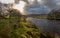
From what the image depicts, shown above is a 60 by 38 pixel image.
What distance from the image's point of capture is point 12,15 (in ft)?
7.95

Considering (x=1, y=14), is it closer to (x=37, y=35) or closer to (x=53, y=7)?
(x=37, y=35)

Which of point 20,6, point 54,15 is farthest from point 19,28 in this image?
point 54,15

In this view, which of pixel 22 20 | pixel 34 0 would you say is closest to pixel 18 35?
pixel 22 20

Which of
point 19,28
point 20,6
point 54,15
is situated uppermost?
point 20,6

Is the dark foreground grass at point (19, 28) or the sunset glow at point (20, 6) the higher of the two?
the sunset glow at point (20, 6)

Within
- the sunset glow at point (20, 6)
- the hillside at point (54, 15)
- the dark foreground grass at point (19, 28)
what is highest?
the sunset glow at point (20, 6)

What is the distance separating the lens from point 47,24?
242cm

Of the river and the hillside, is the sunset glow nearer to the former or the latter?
the river

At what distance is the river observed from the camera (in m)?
2.41

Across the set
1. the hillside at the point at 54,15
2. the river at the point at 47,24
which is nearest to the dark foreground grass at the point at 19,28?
the river at the point at 47,24

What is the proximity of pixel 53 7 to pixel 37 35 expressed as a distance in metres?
0.43

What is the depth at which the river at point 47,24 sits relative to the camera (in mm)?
2406

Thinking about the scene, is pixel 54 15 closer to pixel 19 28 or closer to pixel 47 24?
pixel 47 24

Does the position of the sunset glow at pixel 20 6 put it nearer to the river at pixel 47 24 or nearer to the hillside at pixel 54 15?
the river at pixel 47 24
